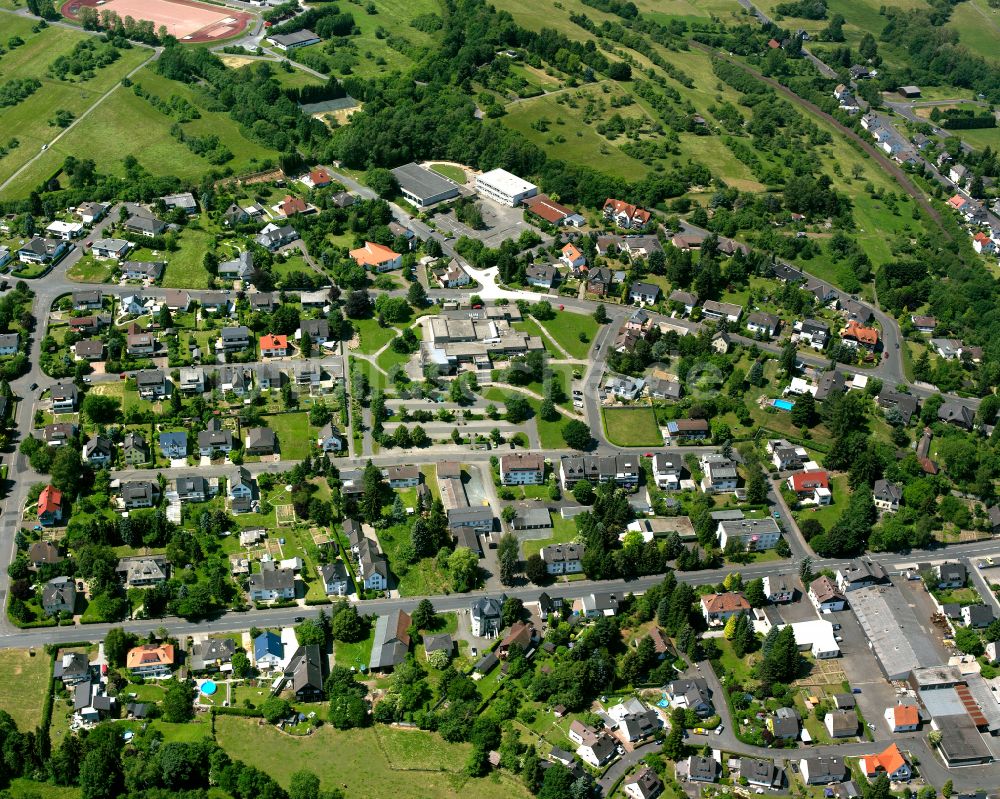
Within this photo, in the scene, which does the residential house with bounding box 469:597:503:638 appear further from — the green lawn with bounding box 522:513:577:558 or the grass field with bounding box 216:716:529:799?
the grass field with bounding box 216:716:529:799

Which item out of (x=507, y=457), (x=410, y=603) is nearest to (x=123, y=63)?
(x=507, y=457)

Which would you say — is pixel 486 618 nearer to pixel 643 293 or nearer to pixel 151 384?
pixel 151 384

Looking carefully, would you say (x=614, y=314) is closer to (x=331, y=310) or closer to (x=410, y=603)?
(x=331, y=310)

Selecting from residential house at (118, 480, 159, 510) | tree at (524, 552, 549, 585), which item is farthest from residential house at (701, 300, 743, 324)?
residential house at (118, 480, 159, 510)

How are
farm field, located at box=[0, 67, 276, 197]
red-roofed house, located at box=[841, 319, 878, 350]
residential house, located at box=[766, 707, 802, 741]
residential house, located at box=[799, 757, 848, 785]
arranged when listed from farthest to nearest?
farm field, located at box=[0, 67, 276, 197], red-roofed house, located at box=[841, 319, 878, 350], residential house, located at box=[766, 707, 802, 741], residential house, located at box=[799, 757, 848, 785]

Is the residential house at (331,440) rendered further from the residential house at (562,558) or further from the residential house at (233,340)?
the residential house at (562,558)

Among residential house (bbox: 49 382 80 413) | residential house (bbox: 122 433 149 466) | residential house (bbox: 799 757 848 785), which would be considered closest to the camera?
residential house (bbox: 799 757 848 785)

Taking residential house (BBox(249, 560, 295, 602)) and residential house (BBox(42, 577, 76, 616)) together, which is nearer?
residential house (BBox(42, 577, 76, 616))
